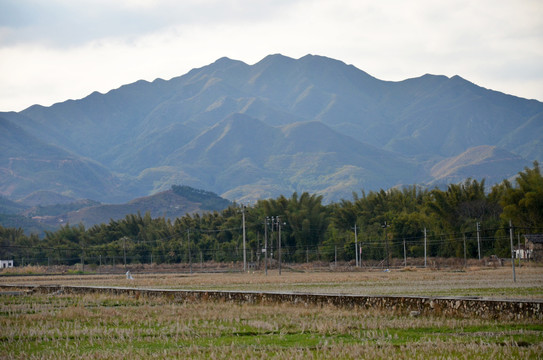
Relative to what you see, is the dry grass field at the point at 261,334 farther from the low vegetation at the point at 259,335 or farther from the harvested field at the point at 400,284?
the harvested field at the point at 400,284

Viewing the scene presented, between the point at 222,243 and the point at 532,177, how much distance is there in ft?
136

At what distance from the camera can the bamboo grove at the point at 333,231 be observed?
62.2 meters

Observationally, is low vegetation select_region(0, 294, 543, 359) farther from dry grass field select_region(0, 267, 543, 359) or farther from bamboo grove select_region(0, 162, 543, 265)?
bamboo grove select_region(0, 162, 543, 265)

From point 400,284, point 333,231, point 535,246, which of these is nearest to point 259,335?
point 400,284

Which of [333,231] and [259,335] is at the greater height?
[333,231]

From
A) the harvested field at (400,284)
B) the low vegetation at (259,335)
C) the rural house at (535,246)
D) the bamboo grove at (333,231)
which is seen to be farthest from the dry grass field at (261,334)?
the bamboo grove at (333,231)

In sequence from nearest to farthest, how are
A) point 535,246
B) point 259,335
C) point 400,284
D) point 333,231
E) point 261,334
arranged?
point 259,335 → point 261,334 → point 400,284 → point 535,246 → point 333,231

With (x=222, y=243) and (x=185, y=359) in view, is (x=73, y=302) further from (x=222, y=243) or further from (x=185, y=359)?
(x=222, y=243)

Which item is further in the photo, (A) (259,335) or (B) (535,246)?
(B) (535,246)

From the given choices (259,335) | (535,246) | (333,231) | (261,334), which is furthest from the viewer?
(333,231)

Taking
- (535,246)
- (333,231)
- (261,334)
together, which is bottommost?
(261,334)

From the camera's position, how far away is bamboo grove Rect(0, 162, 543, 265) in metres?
62.2

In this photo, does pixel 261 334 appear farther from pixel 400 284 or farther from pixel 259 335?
pixel 400 284

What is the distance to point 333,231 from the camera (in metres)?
81.8
